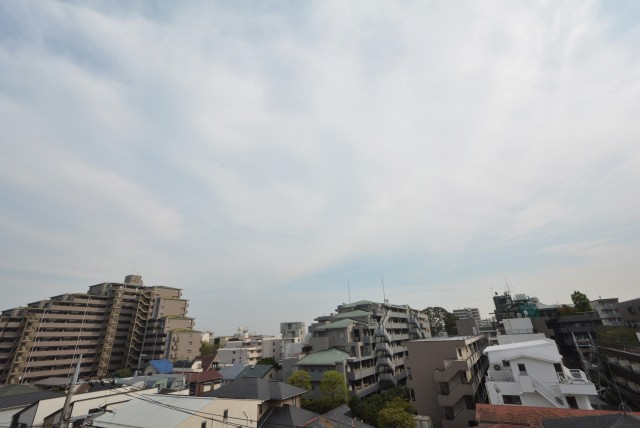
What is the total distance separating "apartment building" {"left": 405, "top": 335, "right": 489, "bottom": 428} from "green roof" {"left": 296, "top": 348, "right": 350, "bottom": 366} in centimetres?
1167

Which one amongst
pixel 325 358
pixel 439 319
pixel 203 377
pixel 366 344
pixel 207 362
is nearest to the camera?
pixel 325 358

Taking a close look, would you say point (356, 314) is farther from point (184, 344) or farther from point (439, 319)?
point (184, 344)

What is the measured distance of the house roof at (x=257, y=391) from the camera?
98.5 feet

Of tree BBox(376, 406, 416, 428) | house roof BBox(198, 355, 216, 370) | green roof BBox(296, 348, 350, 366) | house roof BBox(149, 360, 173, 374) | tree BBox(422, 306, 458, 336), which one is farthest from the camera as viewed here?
tree BBox(422, 306, 458, 336)

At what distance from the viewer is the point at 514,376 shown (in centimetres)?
3144

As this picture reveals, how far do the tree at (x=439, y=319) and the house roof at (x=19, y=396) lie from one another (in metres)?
85.3

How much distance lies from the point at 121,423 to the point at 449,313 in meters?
93.9

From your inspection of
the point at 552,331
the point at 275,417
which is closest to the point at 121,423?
the point at 275,417

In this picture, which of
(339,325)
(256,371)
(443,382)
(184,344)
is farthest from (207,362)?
(443,382)

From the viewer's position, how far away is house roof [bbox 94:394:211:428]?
20.6 meters

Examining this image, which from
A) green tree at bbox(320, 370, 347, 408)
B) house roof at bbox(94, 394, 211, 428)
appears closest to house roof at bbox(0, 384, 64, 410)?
house roof at bbox(94, 394, 211, 428)

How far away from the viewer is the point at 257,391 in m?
30.3

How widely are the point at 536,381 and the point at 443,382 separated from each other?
9.27m

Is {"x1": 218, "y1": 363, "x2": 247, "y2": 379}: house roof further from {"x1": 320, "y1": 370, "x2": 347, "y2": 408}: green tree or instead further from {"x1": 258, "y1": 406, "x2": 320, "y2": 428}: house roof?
{"x1": 258, "y1": 406, "x2": 320, "y2": 428}: house roof
